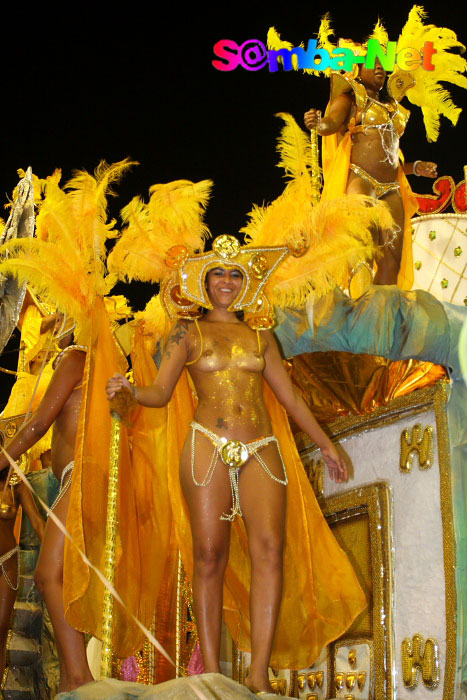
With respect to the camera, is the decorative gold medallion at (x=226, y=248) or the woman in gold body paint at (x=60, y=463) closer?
the woman in gold body paint at (x=60, y=463)

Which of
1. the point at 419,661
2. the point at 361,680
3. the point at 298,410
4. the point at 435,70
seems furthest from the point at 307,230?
the point at 361,680

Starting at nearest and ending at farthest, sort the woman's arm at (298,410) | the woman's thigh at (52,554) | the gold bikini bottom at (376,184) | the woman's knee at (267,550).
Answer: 1. the woman's knee at (267,550)
2. the woman's thigh at (52,554)
3. the woman's arm at (298,410)
4. the gold bikini bottom at (376,184)

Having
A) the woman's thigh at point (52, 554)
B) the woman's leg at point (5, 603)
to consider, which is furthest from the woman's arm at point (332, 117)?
the woman's leg at point (5, 603)

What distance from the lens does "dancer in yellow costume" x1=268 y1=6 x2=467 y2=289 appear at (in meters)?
5.34

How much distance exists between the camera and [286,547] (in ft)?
14.0

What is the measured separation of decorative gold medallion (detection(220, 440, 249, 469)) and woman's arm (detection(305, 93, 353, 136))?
2.29 meters

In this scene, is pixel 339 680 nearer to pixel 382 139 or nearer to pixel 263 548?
pixel 263 548

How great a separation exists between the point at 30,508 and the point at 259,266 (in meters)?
2.40

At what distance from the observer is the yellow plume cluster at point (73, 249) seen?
4359mm

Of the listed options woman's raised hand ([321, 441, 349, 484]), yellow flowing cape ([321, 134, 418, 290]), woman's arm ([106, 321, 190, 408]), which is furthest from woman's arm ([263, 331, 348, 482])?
yellow flowing cape ([321, 134, 418, 290])

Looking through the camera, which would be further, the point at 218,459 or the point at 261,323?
the point at 261,323

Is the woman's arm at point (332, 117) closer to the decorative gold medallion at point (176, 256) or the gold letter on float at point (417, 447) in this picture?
the decorative gold medallion at point (176, 256)

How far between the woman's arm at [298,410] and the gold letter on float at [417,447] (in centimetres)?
29

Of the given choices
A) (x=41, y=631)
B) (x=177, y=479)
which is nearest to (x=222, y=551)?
(x=177, y=479)
